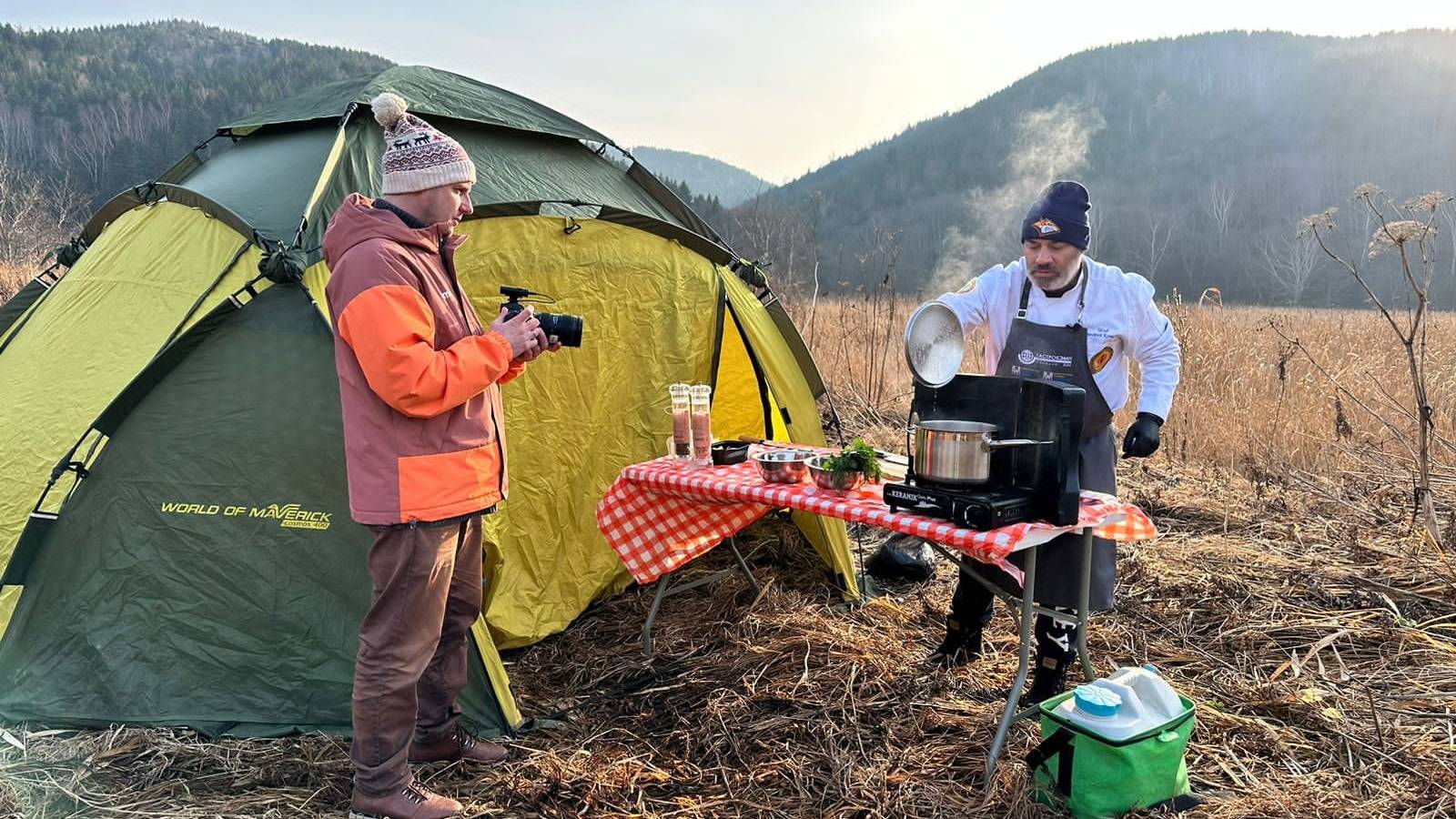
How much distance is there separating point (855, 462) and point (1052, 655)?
97cm

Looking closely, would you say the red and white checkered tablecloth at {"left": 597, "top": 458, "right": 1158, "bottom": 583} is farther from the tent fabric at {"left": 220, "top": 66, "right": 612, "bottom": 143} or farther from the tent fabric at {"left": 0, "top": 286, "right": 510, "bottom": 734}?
the tent fabric at {"left": 220, "top": 66, "right": 612, "bottom": 143}

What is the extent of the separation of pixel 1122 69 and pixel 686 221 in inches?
3210

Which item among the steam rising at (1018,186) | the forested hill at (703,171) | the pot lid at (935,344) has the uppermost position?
the forested hill at (703,171)

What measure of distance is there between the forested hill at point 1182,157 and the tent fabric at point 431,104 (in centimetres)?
3546

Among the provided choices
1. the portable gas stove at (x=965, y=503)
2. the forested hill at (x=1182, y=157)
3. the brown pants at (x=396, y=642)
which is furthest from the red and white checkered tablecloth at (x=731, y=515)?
the forested hill at (x=1182, y=157)

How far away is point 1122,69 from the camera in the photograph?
240 feet

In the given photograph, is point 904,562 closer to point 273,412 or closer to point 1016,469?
point 1016,469

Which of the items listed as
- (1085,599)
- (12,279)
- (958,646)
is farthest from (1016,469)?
(12,279)

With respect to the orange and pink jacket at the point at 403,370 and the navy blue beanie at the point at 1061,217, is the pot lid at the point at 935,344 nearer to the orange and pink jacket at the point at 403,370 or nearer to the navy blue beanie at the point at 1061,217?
the navy blue beanie at the point at 1061,217

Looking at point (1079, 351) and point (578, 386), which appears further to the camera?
point (578, 386)

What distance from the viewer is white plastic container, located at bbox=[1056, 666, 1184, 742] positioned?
2.31 m

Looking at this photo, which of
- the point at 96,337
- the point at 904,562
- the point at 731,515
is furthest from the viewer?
the point at 904,562

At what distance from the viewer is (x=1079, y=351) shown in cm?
291

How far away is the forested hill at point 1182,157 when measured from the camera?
2014 inches
